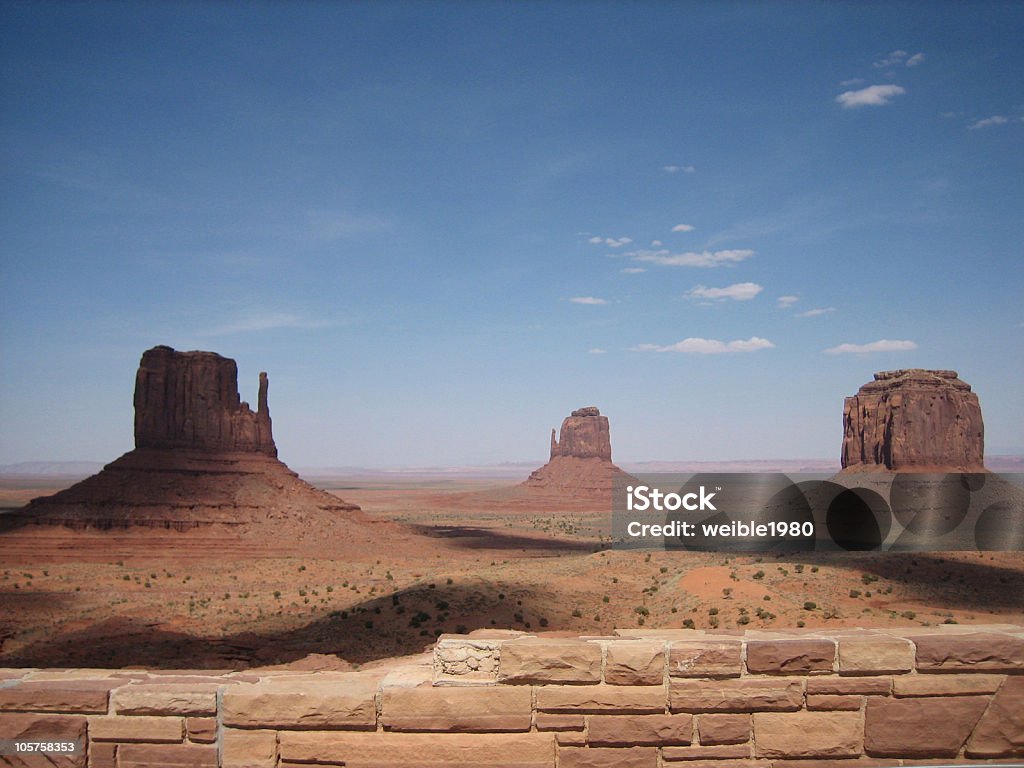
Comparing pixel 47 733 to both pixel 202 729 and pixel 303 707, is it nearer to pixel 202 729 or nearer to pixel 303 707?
pixel 202 729

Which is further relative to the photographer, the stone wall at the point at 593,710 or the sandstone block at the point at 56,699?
the sandstone block at the point at 56,699

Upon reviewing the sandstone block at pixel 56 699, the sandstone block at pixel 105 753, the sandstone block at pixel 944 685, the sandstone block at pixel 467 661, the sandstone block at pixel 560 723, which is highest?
the sandstone block at pixel 467 661

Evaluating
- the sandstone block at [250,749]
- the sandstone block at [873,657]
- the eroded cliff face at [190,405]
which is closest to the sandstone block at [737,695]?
the sandstone block at [873,657]

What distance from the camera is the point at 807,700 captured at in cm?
567

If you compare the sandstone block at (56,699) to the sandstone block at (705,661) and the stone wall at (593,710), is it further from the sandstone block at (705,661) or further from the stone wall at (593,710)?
the sandstone block at (705,661)

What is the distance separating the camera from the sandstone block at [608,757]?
5.54 metres

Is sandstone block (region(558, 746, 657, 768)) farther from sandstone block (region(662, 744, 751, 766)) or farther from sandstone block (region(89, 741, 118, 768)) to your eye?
sandstone block (region(89, 741, 118, 768))

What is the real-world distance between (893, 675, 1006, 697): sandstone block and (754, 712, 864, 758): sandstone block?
0.44m

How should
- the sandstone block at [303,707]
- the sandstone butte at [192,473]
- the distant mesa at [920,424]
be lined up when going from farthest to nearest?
the distant mesa at [920,424]
the sandstone butte at [192,473]
the sandstone block at [303,707]

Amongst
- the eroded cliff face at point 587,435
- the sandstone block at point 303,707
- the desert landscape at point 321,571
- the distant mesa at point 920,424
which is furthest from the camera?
the eroded cliff face at point 587,435

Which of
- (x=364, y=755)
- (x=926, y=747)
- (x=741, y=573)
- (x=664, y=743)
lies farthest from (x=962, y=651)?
(x=741, y=573)

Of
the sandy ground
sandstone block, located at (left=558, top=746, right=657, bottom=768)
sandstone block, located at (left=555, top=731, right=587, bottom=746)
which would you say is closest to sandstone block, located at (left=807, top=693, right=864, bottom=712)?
sandstone block, located at (left=558, top=746, right=657, bottom=768)

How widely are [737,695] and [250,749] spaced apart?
388cm

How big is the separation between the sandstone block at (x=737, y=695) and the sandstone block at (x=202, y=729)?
3.64 m
